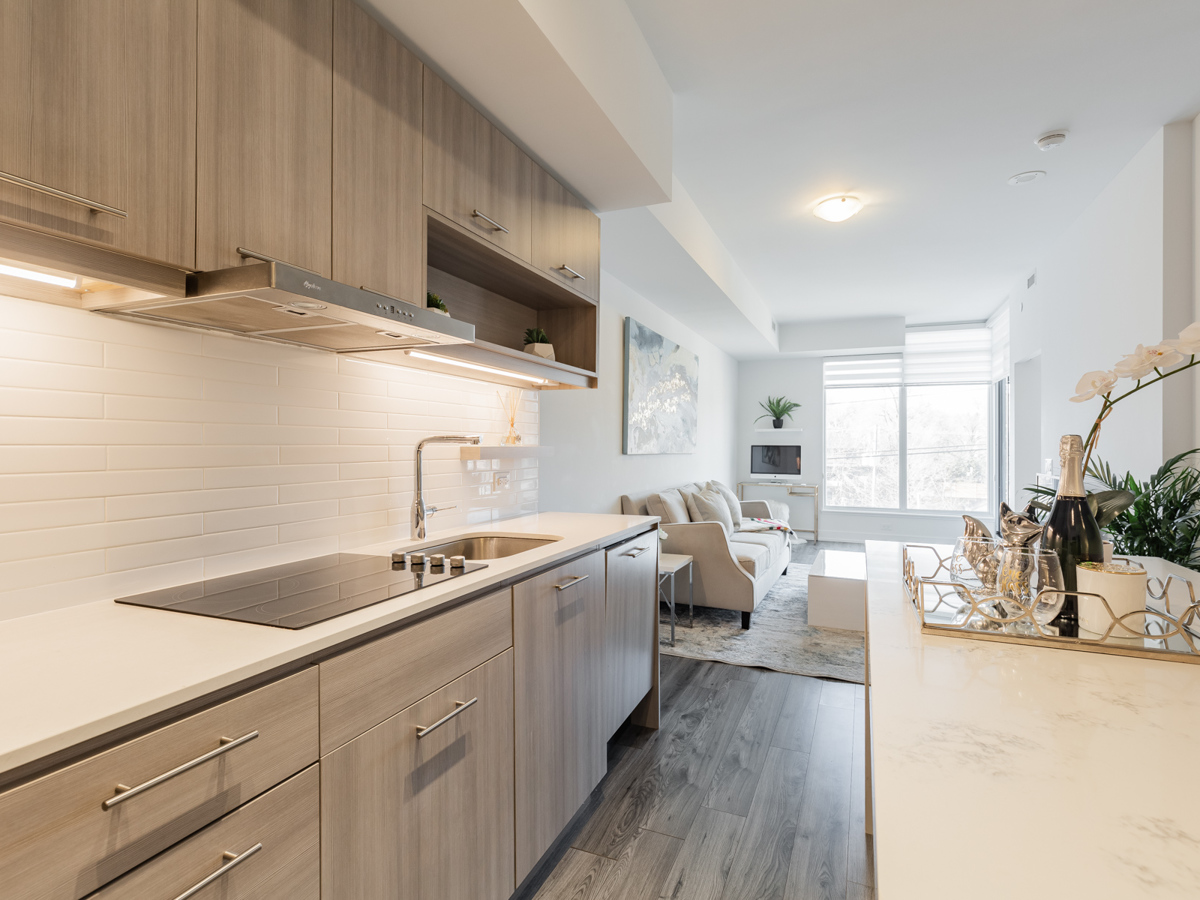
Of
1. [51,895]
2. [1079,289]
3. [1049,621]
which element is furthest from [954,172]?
[51,895]

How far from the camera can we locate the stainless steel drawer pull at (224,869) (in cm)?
82

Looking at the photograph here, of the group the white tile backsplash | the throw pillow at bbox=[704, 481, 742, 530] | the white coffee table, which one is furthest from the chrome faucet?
the throw pillow at bbox=[704, 481, 742, 530]

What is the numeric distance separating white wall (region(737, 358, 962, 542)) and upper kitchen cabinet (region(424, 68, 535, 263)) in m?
6.48

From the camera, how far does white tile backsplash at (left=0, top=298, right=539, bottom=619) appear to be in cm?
114

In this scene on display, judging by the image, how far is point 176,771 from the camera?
2.62 ft

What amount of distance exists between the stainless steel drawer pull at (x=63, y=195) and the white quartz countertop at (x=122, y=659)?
27.2 inches

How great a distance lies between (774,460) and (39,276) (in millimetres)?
7661

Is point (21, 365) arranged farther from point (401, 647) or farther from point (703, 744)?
point (703, 744)

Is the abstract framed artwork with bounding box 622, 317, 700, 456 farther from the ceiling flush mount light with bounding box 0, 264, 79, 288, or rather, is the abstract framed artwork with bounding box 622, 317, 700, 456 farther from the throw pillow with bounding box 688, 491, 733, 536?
the ceiling flush mount light with bounding box 0, 264, 79, 288

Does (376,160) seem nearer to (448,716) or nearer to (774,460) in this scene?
(448,716)

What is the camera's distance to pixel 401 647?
1205 millimetres

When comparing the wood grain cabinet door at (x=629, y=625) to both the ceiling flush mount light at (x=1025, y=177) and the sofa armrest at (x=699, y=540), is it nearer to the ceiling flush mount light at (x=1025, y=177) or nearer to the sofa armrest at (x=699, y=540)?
the sofa armrest at (x=699, y=540)

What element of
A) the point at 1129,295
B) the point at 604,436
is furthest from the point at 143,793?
the point at 1129,295

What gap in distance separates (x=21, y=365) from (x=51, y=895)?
0.93 metres
